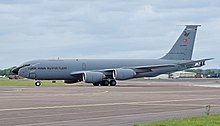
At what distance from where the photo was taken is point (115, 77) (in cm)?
6575

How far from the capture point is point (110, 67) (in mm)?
67438

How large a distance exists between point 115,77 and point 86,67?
11.8 ft

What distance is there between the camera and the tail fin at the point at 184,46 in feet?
231

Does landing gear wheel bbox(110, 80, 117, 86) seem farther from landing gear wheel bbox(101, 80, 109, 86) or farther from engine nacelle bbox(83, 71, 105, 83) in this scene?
A: engine nacelle bbox(83, 71, 105, 83)

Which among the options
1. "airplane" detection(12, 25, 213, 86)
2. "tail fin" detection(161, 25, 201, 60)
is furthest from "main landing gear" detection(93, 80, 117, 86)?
"tail fin" detection(161, 25, 201, 60)

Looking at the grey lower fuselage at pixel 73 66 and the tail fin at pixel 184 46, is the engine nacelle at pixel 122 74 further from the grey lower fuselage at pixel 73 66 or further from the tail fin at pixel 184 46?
the tail fin at pixel 184 46

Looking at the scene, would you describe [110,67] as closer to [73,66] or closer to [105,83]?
[105,83]

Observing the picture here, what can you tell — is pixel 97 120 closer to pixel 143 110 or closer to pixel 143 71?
pixel 143 110

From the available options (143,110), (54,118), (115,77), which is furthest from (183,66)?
(54,118)

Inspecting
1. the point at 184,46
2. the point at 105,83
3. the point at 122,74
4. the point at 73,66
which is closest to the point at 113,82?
the point at 105,83

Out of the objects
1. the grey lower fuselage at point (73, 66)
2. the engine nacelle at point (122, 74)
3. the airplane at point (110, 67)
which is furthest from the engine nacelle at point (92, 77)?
the grey lower fuselage at point (73, 66)

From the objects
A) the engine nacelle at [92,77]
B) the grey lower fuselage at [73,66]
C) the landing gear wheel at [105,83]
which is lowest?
the landing gear wheel at [105,83]

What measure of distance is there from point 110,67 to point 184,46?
387 inches

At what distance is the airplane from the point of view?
65375mm
